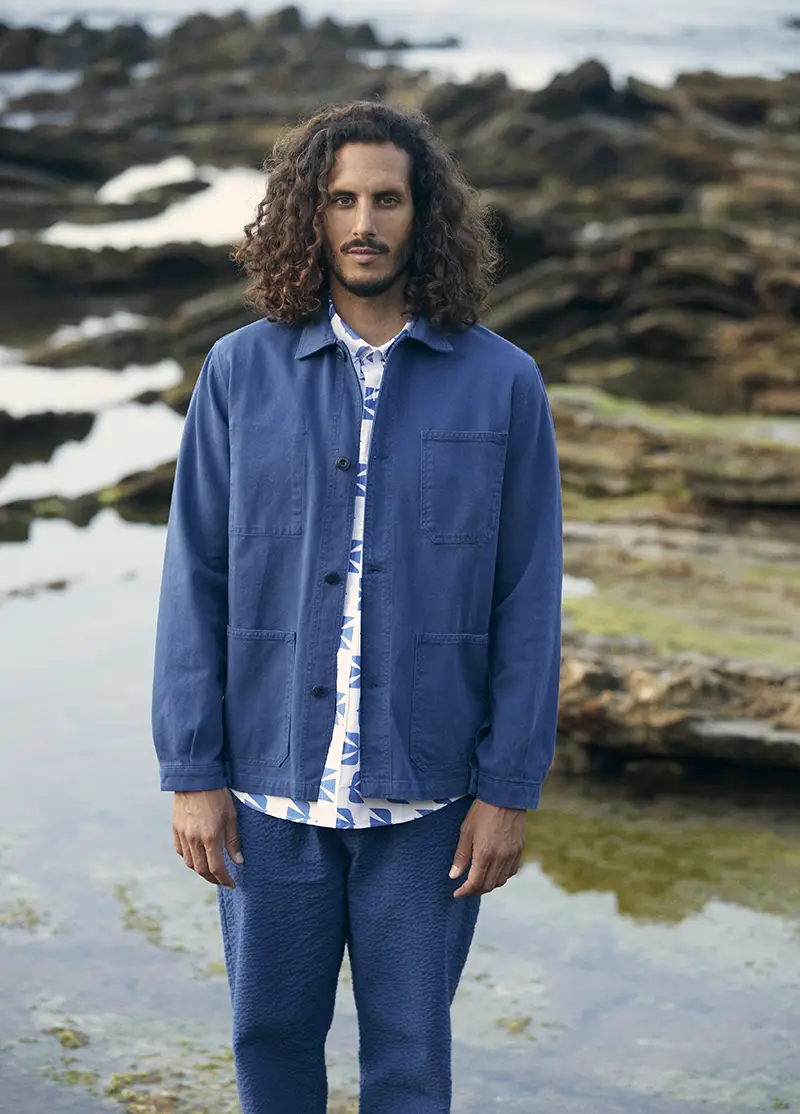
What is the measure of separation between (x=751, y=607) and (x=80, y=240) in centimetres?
1456

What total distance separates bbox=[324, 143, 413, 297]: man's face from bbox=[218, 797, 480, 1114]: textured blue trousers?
81 centimetres

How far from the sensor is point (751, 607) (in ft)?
19.4

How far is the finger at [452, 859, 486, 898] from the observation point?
2449mm

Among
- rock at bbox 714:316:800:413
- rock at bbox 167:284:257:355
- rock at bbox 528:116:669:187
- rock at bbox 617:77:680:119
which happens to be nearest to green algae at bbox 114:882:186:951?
rock at bbox 714:316:800:413

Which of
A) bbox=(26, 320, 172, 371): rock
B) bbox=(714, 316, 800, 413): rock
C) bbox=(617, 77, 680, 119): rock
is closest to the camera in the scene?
bbox=(714, 316, 800, 413): rock

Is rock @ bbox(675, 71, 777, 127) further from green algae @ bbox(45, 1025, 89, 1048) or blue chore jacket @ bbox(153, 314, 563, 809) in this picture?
blue chore jacket @ bbox(153, 314, 563, 809)

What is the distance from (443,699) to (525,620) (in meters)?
0.17

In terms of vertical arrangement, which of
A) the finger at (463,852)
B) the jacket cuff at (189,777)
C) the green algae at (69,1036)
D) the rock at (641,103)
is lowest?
the green algae at (69,1036)

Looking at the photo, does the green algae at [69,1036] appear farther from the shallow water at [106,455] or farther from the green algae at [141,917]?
the shallow water at [106,455]

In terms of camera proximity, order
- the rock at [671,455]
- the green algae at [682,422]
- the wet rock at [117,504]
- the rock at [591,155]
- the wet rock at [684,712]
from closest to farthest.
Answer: the wet rock at [684,712] → the rock at [671,455] → the green algae at [682,422] → the wet rock at [117,504] → the rock at [591,155]

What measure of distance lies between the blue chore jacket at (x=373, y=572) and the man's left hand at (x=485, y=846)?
33 millimetres

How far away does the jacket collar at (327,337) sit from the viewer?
8.16 feet

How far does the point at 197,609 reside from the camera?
8.15ft

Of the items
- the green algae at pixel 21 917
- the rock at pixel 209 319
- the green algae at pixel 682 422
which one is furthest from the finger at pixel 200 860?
the rock at pixel 209 319
